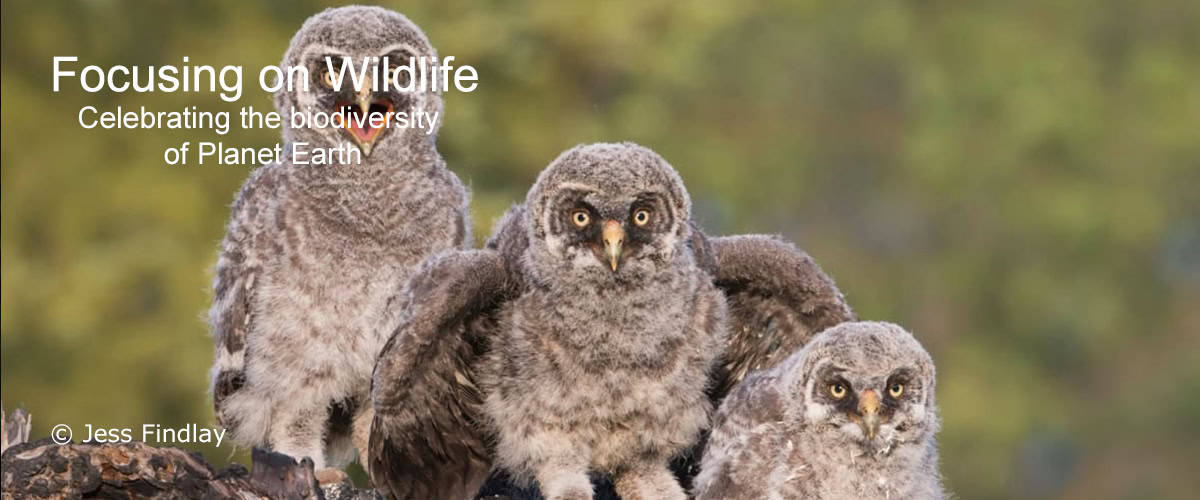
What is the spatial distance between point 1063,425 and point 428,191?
56.4ft

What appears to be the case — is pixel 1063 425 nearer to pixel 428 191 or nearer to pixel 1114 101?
pixel 1114 101

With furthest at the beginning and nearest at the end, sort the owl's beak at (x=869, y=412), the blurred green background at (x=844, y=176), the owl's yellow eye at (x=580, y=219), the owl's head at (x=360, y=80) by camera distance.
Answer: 1. the blurred green background at (x=844, y=176)
2. the owl's head at (x=360, y=80)
3. the owl's yellow eye at (x=580, y=219)
4. the owl's beak at (x=869, y=412)

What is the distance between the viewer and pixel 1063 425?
75.4ft

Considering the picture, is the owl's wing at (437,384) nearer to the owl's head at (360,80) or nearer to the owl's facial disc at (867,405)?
the owl's head at (360,80)

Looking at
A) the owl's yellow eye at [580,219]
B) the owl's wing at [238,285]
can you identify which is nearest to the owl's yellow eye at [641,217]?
the owl's yellow eye at [580,219]

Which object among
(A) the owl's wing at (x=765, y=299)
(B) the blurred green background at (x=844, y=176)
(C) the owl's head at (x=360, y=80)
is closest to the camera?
(A) the owl's wing at (x=765, y=299)

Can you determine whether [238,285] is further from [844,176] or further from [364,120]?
[844,176]

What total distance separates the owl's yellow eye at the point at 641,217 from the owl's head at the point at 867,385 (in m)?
0.62

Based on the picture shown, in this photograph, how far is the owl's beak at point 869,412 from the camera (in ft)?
19.4

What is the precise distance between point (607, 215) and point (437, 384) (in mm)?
799

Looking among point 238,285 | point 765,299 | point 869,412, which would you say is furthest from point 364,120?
point 869,412

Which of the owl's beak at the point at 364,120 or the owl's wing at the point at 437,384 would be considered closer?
the owl's wing at the point at 437,384

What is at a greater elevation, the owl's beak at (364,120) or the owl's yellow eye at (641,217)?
the owl's beak at (364,120)

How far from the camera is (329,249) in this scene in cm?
686
